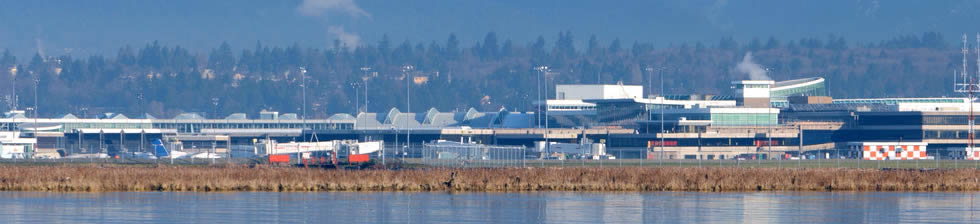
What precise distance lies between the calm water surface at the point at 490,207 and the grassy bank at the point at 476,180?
364 centimetres

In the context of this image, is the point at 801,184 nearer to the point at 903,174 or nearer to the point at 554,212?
the point at 903,174

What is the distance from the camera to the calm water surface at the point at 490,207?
59.2 metres

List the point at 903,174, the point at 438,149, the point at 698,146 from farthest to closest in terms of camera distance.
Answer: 1. the point at 698,146
2. the point at 438,149
3. the point at 903,174

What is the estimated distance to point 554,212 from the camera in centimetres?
6253

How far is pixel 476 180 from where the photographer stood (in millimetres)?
80062

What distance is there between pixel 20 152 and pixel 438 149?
216 feet

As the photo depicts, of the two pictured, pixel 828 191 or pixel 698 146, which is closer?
pixel 828 191

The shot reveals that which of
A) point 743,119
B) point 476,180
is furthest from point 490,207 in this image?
point 743,119

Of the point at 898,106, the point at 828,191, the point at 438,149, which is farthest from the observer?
the point at 898,106

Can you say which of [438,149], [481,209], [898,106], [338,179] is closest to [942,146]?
[898,106]

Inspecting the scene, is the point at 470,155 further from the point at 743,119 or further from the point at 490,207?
the point at 743,119

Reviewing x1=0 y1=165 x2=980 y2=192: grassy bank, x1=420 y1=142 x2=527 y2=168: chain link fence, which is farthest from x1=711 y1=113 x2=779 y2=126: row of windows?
x1=0 y1=165 x2=980 y2=192: grassy bank

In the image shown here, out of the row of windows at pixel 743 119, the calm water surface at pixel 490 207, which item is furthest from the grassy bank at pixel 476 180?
the row of windows at pixel 743 119

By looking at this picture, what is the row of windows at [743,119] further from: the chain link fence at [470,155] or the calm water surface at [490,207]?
the calm water surface at [490,207]
